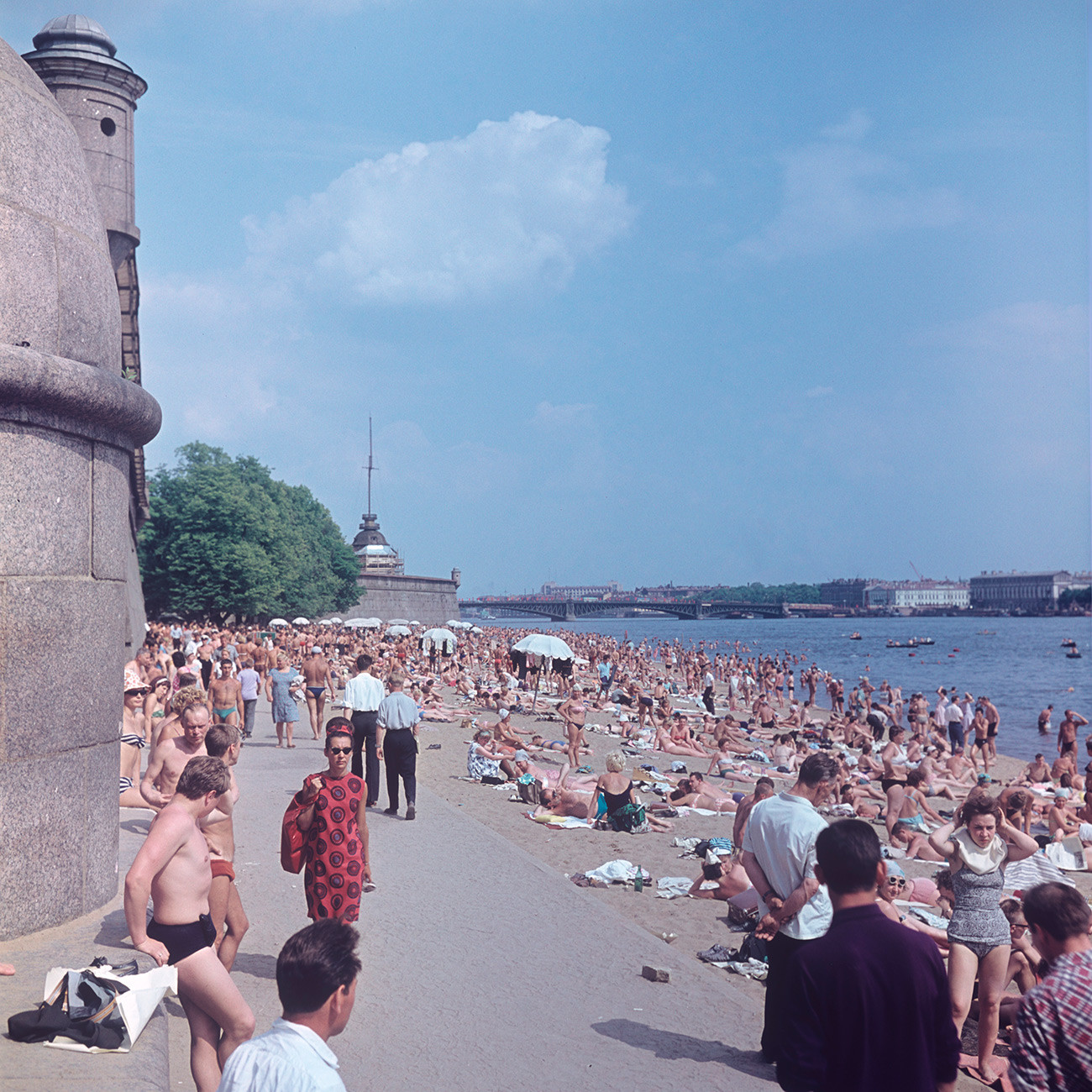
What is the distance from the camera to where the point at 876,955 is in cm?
285

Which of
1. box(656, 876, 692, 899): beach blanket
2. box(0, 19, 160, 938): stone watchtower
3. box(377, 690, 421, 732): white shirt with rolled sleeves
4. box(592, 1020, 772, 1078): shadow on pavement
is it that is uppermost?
box(0, 19, 160, 938): stone watchtower

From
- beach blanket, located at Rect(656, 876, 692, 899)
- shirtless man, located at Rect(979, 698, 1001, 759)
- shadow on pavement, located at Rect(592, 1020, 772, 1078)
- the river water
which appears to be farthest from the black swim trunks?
the river water

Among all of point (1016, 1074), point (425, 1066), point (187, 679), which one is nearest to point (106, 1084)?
point (425, 1066)

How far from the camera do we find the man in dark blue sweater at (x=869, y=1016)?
280 cm

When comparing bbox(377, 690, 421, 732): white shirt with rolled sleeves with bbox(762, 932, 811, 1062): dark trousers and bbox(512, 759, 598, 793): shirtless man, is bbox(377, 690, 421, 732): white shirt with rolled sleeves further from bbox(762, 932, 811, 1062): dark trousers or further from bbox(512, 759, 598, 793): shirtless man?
bbox(762, 932, 811, 1062): dark trousers

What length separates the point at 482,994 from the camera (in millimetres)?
5727

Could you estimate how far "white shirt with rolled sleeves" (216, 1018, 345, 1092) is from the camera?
89.1 inches

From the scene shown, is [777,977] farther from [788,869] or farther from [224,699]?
[224,699]

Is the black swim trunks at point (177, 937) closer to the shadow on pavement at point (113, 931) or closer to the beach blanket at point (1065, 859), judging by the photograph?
the shadow on pavement at point (113, 931)

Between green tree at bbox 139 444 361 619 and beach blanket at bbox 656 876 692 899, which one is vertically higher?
green tree at bbox 139 444 361 619

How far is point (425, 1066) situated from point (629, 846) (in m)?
6.44

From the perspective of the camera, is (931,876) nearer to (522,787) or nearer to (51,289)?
(522,787)

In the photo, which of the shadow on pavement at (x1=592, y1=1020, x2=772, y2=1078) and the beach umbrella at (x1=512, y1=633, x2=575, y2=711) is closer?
the shadow on pavement at (x1=592, y1=1020, x2=772, y2=1078)

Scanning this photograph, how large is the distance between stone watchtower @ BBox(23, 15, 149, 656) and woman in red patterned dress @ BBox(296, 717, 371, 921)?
64.2 feet
